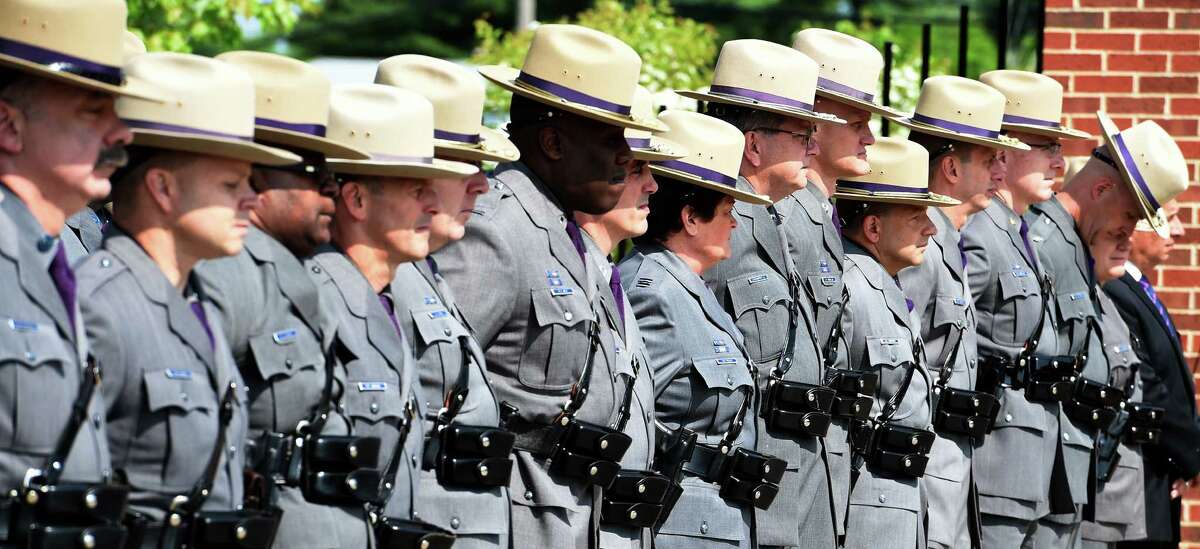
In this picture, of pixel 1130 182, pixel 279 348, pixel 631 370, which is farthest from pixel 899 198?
pixel 279 348

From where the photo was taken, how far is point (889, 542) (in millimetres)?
7531

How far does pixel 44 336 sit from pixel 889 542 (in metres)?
4.40

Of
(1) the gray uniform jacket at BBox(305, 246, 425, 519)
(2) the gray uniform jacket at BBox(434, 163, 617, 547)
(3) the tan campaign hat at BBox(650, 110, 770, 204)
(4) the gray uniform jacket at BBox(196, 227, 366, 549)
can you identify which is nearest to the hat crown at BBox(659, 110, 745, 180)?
(3) the tan campaign hat at BBox(650, 110, 770, 204)

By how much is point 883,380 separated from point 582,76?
2.31m

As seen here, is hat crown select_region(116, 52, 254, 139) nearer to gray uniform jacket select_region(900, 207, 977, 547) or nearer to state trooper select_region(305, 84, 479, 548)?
state trooper select_region(305, 84, 479, 548)

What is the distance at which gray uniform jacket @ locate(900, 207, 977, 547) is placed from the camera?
8.01 meters

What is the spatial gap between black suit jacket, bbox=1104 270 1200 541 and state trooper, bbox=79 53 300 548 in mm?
6356

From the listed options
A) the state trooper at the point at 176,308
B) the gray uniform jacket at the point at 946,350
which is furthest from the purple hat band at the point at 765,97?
the state trooper at the point at 176,308

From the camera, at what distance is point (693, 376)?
6.40 metres

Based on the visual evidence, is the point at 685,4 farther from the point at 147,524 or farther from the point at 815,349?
the point at 147,524

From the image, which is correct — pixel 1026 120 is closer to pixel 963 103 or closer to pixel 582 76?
pixel 963 103

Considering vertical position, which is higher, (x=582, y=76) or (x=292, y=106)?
(x=292, y=106)

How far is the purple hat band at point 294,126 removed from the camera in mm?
4629

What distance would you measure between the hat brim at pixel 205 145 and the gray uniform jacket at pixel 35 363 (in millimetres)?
365
